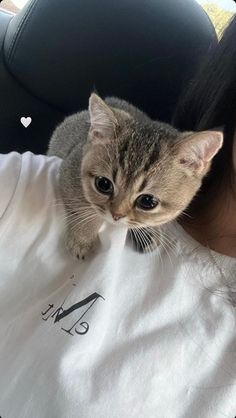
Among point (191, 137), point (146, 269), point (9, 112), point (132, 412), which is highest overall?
point (191, 137)

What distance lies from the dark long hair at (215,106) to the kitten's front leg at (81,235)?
0.81 feet

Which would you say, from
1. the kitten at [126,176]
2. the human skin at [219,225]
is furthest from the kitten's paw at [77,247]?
the human skin at [219,225]

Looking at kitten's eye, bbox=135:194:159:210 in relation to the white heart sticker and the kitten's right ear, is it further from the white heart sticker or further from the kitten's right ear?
the white heart sticker

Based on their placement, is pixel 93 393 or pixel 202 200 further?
pixel 202 200

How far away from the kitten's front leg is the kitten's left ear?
24 centimetres

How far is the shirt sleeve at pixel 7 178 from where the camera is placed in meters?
0.90

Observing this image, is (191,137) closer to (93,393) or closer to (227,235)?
(227,235)

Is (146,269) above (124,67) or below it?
below

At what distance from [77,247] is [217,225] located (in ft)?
1.13

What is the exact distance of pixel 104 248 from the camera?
3.11 ft

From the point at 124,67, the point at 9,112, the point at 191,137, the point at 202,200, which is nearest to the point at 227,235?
the point at 202,200

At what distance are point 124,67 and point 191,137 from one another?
48 centimetres

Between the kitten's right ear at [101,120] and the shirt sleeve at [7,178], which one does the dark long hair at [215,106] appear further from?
the shirt sleeve at [7,178]

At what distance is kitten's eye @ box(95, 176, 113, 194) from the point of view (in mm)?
1017
